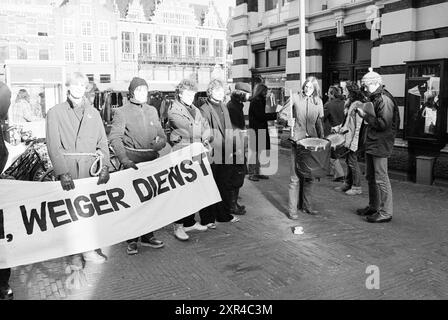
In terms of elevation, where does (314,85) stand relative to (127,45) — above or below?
below

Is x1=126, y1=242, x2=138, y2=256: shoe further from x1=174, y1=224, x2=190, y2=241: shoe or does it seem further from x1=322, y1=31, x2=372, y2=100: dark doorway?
x1=322, y1=31, x2=372, y2=100: dark doorway

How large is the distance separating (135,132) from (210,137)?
1.17 metres

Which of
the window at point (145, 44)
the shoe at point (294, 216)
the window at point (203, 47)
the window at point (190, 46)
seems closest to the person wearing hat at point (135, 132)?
the shoe at point (294, 216)

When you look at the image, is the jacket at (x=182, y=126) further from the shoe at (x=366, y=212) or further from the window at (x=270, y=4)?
the window at (x=270, y=4)

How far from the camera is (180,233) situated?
586 centimetres

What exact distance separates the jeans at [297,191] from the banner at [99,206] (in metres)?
1.47

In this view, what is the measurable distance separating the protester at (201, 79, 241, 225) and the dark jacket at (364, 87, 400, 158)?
1988 mm

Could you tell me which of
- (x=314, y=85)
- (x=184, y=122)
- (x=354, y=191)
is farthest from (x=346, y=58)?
(x=184, y=122)

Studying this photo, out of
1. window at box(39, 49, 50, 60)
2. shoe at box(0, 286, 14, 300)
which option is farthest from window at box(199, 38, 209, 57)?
shoe at box(0, 286, 14, 300)

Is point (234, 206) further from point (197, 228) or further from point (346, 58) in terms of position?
point (346, 58)

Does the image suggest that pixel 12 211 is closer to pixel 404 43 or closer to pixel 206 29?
pixel 404 43

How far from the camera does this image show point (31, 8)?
55750 millimetres

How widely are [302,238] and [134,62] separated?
59033mm
